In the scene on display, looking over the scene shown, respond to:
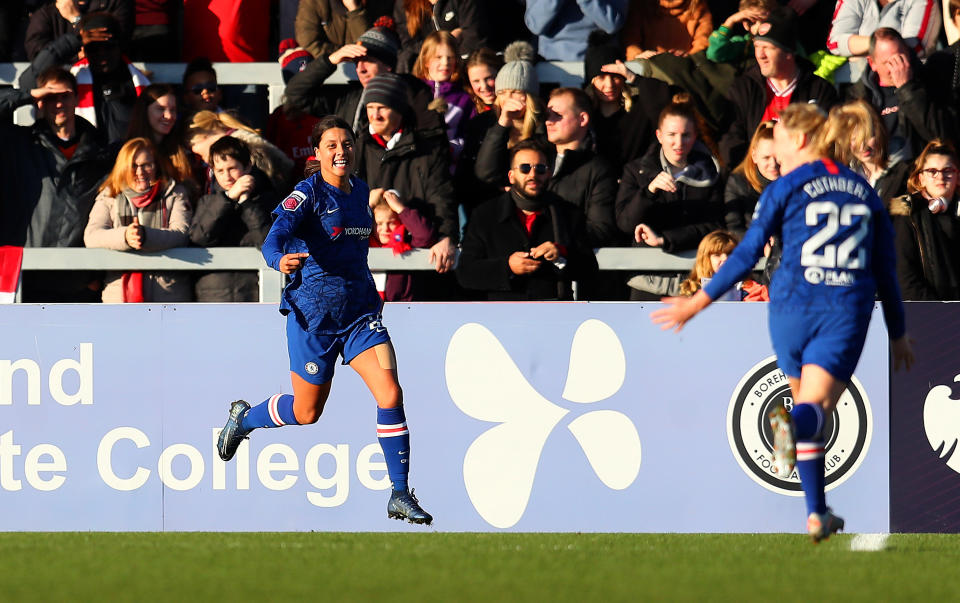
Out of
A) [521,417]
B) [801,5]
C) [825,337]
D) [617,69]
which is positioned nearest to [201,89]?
[617,69]

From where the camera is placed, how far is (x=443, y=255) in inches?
355

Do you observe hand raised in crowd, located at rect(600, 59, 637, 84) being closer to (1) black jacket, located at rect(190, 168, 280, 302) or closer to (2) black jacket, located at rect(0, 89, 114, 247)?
(1) black jacket, located at rect(190, 168, 280, 302)

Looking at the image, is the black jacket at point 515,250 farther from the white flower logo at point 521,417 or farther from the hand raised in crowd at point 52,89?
the hand raised in crowd at point 52,89

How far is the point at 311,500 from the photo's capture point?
27.7ft

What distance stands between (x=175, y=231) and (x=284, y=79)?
1.76m

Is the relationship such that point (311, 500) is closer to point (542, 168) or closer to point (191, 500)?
point (191, 500)

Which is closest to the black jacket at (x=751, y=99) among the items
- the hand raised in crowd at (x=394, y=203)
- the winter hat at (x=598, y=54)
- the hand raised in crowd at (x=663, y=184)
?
the hand raised in crowd at (x=663, y=184)

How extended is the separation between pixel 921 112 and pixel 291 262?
4.73 m

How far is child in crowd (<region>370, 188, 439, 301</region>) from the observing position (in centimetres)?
923

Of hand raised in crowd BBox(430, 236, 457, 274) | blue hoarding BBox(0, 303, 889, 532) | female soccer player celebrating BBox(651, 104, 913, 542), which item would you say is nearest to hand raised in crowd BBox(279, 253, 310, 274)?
blue hoarding BBox(0, 303, 889, 532)

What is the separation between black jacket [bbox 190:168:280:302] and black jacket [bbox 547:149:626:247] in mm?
1903

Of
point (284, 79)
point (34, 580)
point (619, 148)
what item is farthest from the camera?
point (284, 79)

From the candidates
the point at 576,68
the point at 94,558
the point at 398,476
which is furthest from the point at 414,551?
the point at 576,68

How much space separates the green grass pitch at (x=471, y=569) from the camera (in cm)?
532
